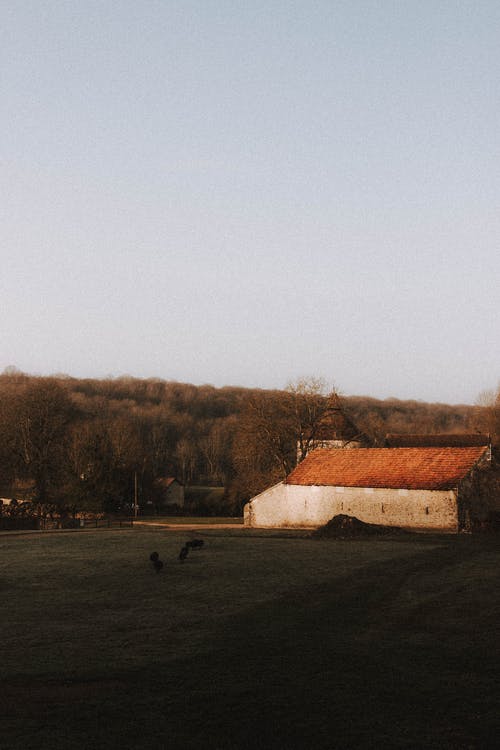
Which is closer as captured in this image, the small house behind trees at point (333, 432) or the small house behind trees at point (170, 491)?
the small house behind trees at point (333, 432)

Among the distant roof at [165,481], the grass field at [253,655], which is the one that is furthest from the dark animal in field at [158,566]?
the distant roof at [165,481]

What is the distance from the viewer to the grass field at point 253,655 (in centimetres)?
954

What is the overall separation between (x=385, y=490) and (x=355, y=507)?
103 inches

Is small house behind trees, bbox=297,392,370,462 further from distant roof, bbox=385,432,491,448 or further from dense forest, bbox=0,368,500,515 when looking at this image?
distant roof, bbox=385,432,491,448

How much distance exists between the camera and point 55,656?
526 inches

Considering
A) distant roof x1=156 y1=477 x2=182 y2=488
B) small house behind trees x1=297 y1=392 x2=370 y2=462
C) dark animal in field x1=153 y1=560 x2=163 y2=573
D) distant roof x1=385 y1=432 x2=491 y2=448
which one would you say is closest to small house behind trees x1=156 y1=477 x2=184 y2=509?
distant roof x1=156 y1=477 x2=182 y2=488

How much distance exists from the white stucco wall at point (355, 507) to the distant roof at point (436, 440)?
2360cm

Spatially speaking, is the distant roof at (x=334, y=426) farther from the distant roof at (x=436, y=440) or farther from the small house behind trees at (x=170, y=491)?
the small house behind trees at (x=170, y=491)

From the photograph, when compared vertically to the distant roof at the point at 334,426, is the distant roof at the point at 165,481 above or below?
below

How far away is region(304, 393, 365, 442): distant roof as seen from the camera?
65781 millimetres

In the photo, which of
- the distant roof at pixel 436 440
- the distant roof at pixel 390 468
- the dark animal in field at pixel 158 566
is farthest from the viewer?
the distant roof at pixel 436 440

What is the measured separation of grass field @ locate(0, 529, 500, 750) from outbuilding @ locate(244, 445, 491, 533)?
16.6 metres

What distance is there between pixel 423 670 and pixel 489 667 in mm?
1156

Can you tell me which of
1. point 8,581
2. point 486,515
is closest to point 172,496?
point 486,515
